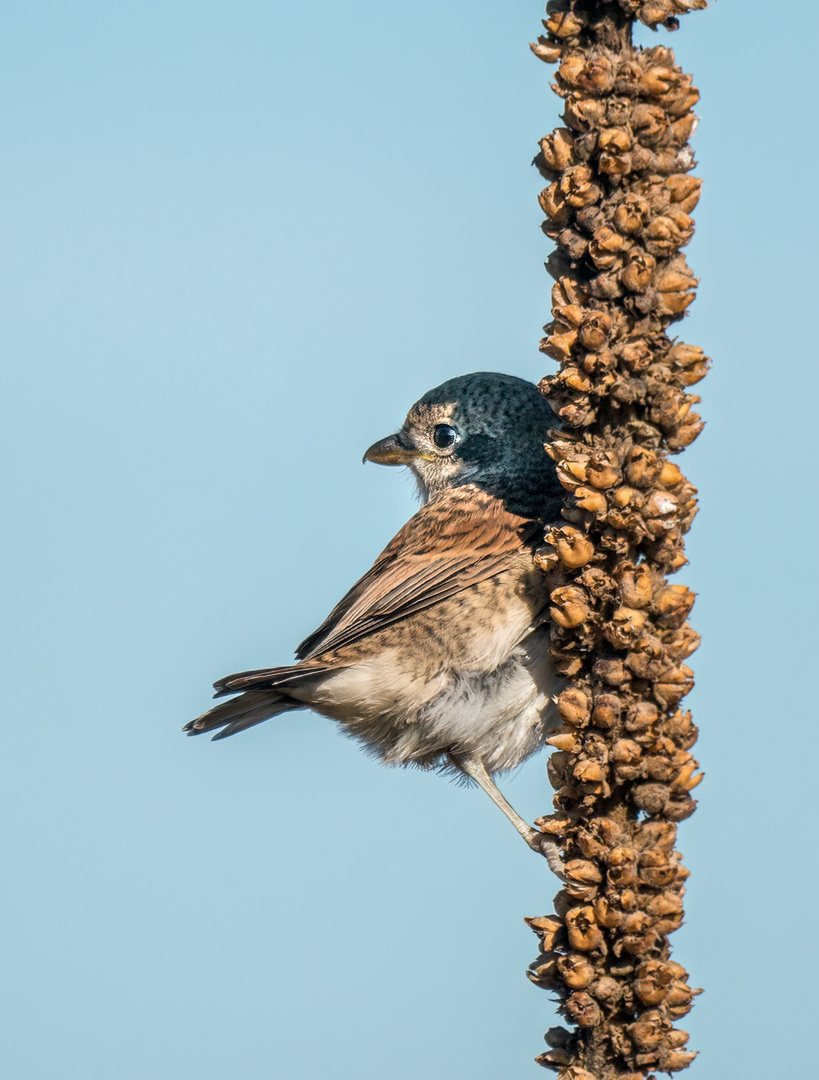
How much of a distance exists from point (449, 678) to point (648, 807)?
71.9 inches

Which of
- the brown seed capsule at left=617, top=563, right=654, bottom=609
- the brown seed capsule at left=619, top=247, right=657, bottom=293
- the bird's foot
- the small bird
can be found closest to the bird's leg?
the small bird

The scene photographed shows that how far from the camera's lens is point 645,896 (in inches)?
130

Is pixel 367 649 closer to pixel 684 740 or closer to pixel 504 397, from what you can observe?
pixel 504 397

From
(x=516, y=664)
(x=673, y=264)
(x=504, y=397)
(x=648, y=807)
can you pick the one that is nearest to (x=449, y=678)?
(x=516, y=664)

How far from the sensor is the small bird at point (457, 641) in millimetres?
4898

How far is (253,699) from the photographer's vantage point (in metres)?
5.27

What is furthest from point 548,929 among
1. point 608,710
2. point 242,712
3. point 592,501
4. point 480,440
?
point 480,440

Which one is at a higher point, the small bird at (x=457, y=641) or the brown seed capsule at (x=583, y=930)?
the small bird at (x=457, y=641)

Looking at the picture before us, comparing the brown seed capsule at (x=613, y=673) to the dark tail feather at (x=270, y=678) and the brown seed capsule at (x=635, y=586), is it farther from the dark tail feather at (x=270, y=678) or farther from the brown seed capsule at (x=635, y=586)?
the dark tail feather at (x=270, y=678)

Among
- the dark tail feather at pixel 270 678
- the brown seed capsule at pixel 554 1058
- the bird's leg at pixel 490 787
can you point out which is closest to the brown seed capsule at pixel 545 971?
the brown seed capsule at pixel 554 1058

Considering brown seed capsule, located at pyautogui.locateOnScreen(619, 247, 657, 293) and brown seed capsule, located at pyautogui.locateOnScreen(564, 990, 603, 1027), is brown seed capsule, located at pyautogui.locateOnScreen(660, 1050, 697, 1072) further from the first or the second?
brown seed capsule, located at pyautogui.locateOnScreen(619, 247, 657, 293)

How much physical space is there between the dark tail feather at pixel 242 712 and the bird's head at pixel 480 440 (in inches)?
51.0

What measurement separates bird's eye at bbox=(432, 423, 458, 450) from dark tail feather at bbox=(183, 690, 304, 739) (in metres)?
1.42

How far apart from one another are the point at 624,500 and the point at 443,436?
9.26 ft
